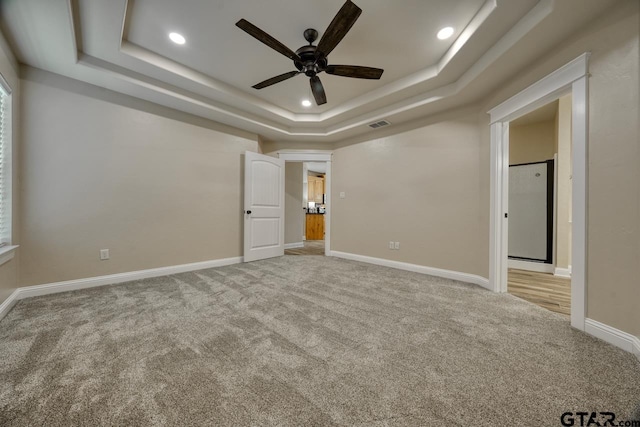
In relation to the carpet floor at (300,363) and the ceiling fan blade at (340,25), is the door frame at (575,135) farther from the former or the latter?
the ceiling fan blade at (340,25)

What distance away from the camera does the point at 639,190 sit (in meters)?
1.54

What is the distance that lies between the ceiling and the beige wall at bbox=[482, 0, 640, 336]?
0.24m

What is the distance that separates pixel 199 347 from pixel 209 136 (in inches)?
130

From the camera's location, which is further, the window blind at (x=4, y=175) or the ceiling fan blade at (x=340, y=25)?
the window blind at (x=4, y=175)

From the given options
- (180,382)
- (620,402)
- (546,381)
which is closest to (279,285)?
(180,382)

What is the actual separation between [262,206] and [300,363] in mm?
3409

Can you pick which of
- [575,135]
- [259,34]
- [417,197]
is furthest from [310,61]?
[417,197]

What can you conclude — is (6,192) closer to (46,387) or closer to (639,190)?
(46,387)

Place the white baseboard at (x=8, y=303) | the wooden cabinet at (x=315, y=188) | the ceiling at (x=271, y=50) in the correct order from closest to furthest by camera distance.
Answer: the ceiling at (x=271, y=50), the white baseboard at (x=8, y=303), the wooden cabinet at (x=315, y=188)

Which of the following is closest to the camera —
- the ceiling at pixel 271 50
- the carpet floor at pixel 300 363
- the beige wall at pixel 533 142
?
the carpet floor at pixel 300 363

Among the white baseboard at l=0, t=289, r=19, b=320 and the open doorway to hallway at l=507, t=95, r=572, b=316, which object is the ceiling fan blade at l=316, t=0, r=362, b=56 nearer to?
the white baseboard at l=0, t=289, r=19, b=320

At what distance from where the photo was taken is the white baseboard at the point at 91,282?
2.39 m

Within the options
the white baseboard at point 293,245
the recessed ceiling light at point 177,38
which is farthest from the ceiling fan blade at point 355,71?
the white baseboard at point 293,245

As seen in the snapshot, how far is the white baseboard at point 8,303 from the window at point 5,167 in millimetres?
497
